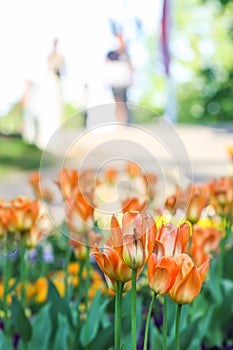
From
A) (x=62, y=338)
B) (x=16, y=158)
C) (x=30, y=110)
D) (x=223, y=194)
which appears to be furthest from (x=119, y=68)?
(x=16, y=158)

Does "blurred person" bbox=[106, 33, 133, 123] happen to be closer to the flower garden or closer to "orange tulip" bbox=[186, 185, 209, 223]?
the flower garden

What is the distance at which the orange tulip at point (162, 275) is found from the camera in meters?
0.71

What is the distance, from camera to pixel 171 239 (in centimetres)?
73

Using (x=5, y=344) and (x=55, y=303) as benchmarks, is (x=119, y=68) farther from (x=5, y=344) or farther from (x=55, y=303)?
(x=5, y=344)

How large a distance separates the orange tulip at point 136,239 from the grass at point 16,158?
5.28 m

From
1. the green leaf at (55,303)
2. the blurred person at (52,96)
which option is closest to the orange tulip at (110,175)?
the green leaf at (55,303)

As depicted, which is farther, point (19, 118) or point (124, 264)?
point (19, 118)

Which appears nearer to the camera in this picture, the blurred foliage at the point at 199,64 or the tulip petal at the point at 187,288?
the tulip petal at the point at 187,288

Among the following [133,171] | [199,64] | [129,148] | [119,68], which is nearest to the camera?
[129,148]

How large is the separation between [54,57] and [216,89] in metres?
9.91

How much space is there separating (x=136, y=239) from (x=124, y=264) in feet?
0.08

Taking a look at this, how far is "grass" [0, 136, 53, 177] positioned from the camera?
620 centimetres

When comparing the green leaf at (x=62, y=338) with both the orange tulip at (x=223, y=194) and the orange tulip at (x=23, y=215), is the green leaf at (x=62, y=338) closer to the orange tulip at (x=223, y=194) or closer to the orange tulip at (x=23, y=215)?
the orange tulip at (x=23, y=215)

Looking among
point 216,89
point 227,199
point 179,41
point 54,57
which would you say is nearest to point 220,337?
point 227,199
